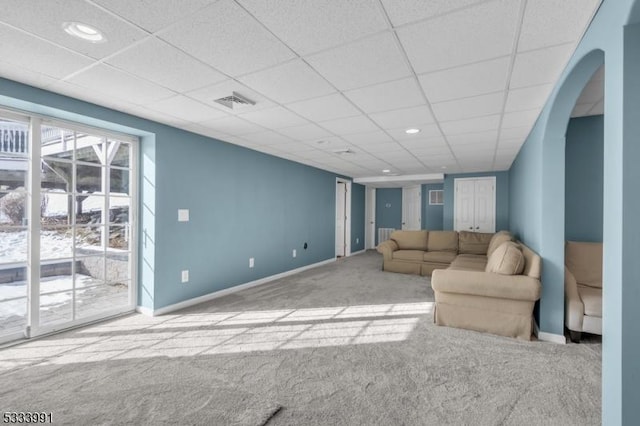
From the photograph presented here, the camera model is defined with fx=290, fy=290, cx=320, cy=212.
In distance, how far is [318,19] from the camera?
159 cm

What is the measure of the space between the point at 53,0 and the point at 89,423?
233 cm

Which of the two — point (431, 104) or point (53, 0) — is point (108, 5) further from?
point (431, 104)

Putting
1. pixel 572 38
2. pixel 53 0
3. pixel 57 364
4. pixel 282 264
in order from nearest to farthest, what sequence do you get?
pixel 53 0
pixel 572 38
pixel 57 364
pixel 282 264

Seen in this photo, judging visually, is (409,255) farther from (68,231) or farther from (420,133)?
(68,231)

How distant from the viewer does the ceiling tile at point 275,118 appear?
3038 mm

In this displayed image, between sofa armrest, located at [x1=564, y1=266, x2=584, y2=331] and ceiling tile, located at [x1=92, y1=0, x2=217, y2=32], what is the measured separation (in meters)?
3.72

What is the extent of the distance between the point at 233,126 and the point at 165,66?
4.84 feet

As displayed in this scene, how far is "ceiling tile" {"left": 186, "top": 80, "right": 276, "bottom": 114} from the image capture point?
8.08 ft

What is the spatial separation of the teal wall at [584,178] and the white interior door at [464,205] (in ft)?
11.7

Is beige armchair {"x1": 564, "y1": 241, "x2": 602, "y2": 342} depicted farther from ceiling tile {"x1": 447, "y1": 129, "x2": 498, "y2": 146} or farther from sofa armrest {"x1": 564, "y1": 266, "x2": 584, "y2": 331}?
ceiling tile {"x1": 447, "y1": 129, "x2": 498, "y2": 146}

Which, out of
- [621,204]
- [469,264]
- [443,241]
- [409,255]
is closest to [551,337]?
[469,264]

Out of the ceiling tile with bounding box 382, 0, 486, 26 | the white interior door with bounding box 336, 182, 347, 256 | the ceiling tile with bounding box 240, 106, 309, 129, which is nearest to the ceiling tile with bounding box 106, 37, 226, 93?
the ceiling tile with bounding box 240, 106, 309, 129

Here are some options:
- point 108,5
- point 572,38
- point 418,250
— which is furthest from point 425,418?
point 418,250

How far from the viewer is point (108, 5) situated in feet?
4.89
